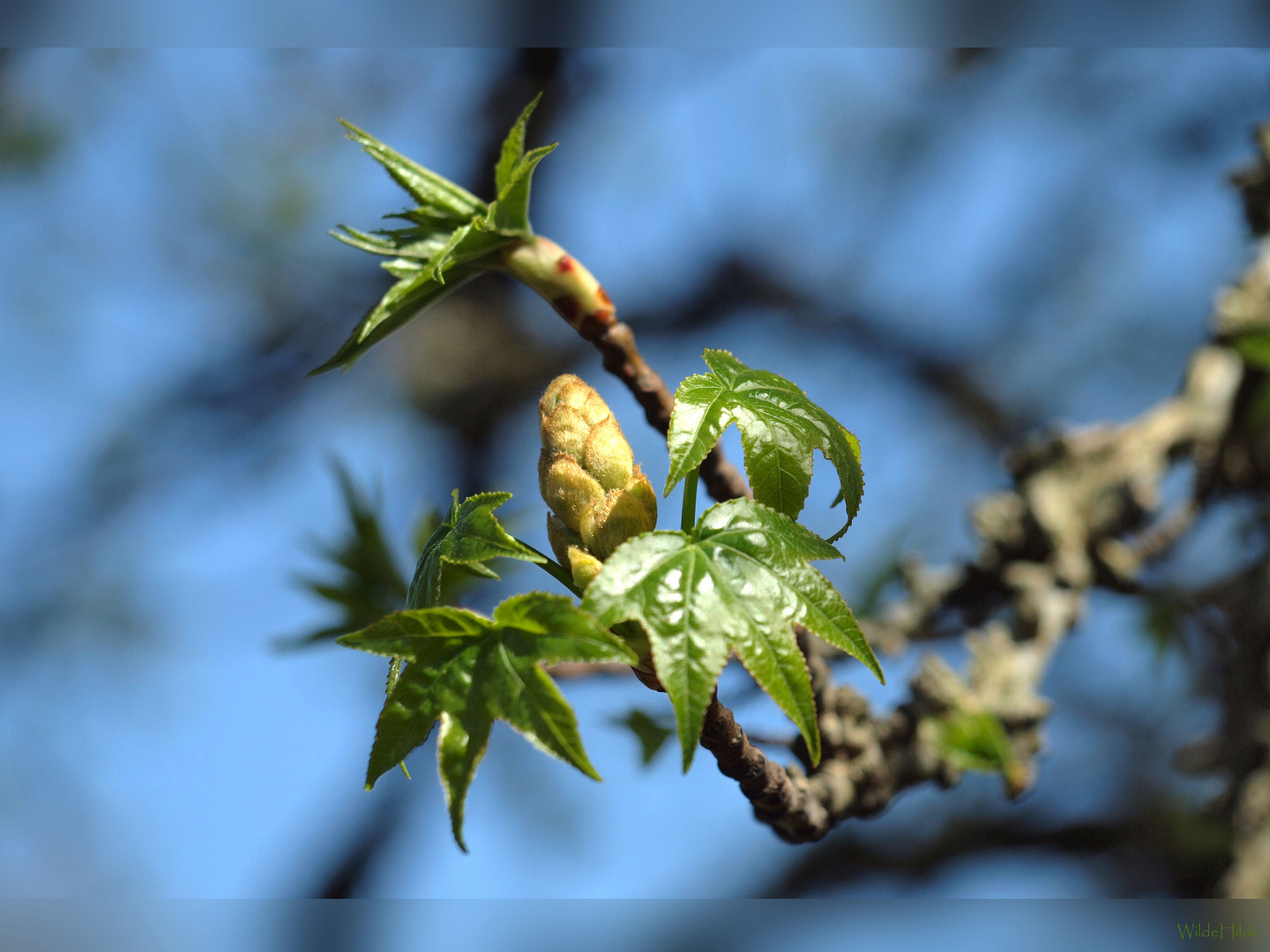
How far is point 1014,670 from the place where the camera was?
43.3 inches

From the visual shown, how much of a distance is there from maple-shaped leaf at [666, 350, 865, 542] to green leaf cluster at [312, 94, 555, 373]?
235mm

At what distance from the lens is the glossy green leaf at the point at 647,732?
1053 mm

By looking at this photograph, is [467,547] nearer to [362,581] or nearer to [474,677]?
[474,677]

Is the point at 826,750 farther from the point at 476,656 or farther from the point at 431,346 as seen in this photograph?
the point at 431,346

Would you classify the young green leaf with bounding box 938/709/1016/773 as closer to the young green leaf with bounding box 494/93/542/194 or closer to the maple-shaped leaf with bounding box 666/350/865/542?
the maple-shaped leaf with bounding box 666/350/865/542

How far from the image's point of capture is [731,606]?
1.46ft

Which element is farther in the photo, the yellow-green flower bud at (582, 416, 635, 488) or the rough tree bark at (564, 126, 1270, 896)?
the rough tree bark at (564, 126, 1270, 896)

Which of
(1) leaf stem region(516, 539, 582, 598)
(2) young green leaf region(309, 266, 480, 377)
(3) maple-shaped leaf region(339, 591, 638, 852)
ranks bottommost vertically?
(3) maple-shaped leaf region(339, 591, 638, 852)

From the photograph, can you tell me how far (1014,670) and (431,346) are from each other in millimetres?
1631

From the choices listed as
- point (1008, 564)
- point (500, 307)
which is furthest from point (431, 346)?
point (1008, 564)

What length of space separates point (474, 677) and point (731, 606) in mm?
153

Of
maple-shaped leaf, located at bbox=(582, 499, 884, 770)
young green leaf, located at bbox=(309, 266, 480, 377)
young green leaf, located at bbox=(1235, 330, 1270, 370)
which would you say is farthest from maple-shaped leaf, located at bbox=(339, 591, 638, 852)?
young green leaf, located at bbox=(1235, 330, 1270, 370)

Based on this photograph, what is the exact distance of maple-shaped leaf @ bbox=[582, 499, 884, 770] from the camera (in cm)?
42

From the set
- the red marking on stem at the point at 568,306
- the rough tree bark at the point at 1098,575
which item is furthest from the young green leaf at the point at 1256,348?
the red marking on stem at the point at 568,306
